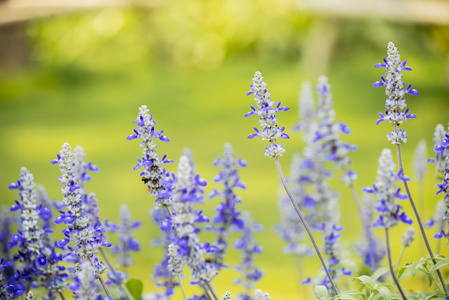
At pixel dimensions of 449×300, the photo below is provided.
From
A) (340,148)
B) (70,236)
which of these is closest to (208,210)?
(340,148)

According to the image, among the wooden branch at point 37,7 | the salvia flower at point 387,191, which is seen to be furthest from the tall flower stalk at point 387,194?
the wooden branch at point 37,7

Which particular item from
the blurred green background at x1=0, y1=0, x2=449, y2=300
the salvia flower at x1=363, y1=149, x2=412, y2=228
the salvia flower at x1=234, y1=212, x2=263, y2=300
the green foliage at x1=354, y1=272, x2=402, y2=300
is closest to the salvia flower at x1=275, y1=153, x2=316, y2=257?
the salvia flower at x1=234, y1=212, x2=263, y2=300

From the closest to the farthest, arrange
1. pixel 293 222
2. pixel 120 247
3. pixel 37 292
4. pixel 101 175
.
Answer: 1. pixel 37 292
2. pixel 120 247
3. pixel 293 222
4. pixel 101 175

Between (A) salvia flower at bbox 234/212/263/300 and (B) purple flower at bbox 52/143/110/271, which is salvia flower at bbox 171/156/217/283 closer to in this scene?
(B) purple flower at bbox 52/143/110/271

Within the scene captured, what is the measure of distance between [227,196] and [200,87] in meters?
6.37

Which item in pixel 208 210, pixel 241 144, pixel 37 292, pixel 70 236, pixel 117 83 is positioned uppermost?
pixel 117 83

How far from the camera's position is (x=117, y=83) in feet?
29.7

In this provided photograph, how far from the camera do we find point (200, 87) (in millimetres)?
8461

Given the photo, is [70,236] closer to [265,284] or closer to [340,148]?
[340,148]

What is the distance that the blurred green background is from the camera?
5301mm

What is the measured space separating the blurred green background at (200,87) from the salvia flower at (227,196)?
1.32 m

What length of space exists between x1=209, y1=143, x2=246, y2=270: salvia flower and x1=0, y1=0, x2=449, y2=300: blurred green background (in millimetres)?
1321

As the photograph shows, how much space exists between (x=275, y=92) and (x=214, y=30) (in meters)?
3.14

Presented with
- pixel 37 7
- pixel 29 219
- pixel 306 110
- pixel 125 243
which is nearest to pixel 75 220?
pixel 29 219
